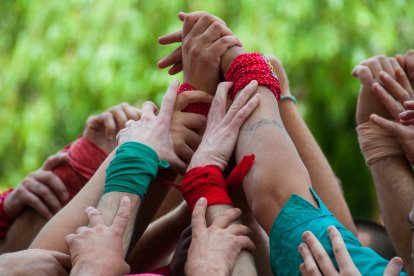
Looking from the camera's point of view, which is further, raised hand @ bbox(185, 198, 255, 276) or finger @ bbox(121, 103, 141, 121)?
finger @ bbox(121, 103, 141, 121)

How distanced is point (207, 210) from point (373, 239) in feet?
3.16

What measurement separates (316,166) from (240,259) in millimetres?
472

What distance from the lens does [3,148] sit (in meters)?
5.15

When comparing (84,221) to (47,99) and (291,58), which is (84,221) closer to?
(291,58)

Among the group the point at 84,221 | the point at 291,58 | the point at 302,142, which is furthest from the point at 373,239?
the point at 291,58

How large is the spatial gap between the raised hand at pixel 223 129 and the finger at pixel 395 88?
1.50 ft

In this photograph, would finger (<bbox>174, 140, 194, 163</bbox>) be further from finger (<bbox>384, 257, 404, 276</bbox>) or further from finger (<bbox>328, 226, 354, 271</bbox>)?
finger (<bbox>384, 257, 404, 276</bbox>)

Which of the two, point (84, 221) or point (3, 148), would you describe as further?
point (3, 148)

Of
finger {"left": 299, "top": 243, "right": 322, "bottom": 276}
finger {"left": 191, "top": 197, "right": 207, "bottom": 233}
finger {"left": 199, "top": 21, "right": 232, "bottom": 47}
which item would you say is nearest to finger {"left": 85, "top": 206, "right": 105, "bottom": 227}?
finger {"left": 191, "top": 197, "right": 207, "bottom": 233}

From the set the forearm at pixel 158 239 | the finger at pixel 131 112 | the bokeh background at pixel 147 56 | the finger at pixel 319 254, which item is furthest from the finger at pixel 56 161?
the bokeh background at pixel 147 56

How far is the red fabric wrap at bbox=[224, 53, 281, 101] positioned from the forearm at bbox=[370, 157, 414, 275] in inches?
15.8

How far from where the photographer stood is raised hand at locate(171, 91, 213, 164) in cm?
174

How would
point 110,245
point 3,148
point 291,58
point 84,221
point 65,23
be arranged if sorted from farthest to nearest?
point 3,148 → point 65,23 → point 291,58 → point 84,221 → point 110,245

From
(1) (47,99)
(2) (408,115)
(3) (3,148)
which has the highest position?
(2) (408,115)
